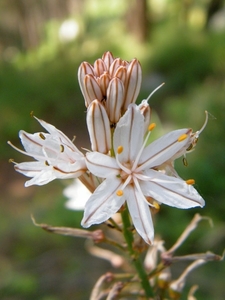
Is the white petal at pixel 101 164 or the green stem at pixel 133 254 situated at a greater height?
the white petal at pixel 101 164

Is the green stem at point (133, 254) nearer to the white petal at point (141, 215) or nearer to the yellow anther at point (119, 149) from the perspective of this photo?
the white petal at point (141, 215)

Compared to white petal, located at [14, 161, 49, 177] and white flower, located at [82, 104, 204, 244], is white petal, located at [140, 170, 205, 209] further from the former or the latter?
white petal, located at [14, 161, 49, 177]

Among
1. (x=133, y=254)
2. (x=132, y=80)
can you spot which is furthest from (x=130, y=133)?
(x=133, y=254)

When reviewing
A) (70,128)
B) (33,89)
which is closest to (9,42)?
(33,89)

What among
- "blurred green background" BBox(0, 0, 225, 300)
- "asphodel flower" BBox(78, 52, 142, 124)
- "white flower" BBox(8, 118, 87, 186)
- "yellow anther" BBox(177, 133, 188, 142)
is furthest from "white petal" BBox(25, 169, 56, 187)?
"blurred green background" BBox(0, 0, 225, 300)

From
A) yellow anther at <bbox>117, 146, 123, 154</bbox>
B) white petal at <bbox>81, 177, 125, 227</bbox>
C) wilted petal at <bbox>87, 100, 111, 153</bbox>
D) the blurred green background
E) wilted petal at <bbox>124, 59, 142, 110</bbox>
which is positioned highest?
wilted petal at <bbox>124, 59, 142, 110</bbox>

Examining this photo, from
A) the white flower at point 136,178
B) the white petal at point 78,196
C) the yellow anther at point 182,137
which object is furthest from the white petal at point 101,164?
the white petal at point 78,196
